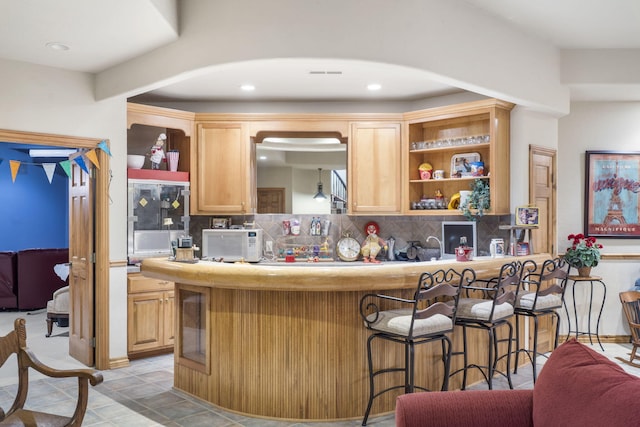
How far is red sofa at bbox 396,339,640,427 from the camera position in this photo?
1604 millimetres

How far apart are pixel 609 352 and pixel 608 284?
758 millimetres

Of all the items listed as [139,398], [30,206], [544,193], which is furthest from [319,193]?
[30,206]

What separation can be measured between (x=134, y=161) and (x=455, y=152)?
329 centimetres

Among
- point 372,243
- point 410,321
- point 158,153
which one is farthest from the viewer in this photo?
point 372,243

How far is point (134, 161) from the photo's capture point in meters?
5.16

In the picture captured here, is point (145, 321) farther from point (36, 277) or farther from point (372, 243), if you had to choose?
point (36, 277)

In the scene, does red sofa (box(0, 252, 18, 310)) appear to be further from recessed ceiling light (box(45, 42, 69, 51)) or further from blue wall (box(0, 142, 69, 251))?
recessed ceiling light (box(45, 42, 69, 51))

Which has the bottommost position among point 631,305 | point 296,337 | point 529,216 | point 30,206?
point 631,305

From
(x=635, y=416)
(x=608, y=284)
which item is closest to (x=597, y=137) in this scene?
(x=608, y=284)

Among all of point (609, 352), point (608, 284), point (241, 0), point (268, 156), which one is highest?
point (241, 0)

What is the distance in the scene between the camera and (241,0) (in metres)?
3.59

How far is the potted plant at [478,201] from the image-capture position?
505 cm

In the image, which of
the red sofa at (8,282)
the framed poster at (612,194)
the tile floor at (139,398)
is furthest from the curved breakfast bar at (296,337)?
the red sofa at (8,282)

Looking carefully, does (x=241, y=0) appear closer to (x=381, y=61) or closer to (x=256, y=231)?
(x=381, y=61)
